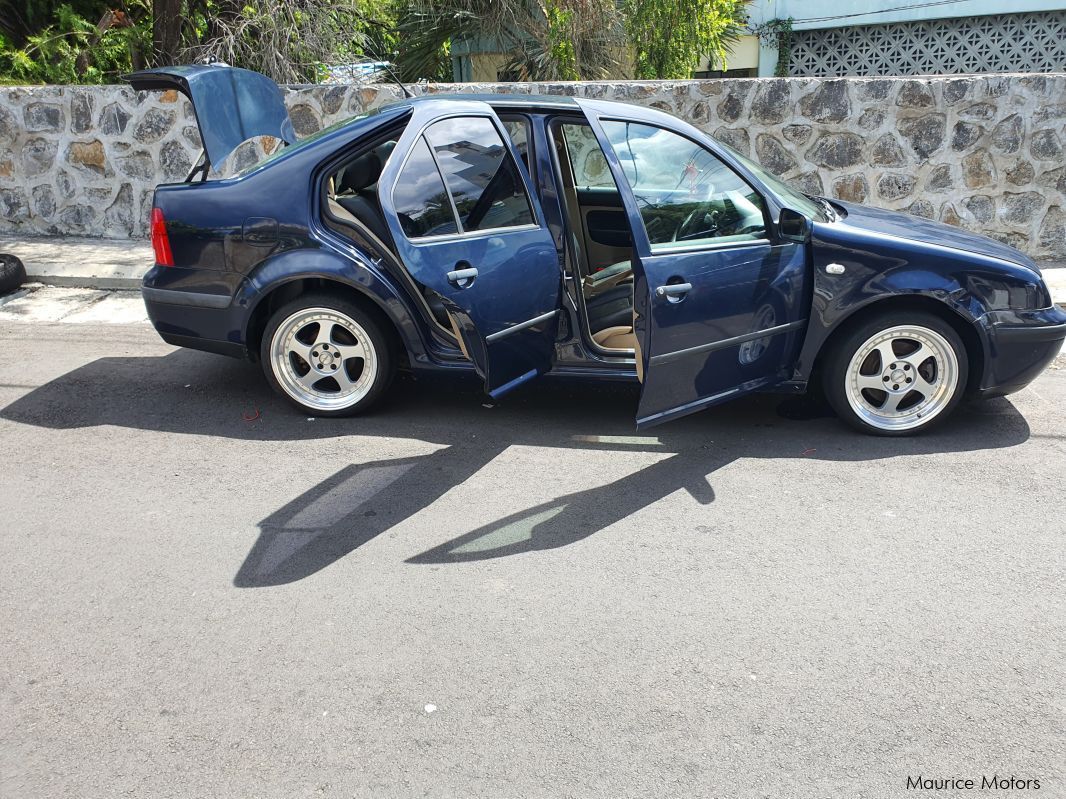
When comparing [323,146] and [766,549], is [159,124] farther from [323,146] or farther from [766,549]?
[766,549]

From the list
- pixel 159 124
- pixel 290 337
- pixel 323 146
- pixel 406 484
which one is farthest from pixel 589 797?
pixel 159 124

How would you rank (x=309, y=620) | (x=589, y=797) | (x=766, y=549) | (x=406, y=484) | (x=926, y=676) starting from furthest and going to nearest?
1. (x=406, y=484)
2. (x=766, y=549)
3. (x=309, y=620)
4. (x=926, y=676)
5. (x=589, y=797)

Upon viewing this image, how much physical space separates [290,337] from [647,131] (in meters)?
2.20

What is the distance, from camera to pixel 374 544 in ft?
13.5

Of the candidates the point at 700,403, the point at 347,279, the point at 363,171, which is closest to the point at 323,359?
the point at 347,279

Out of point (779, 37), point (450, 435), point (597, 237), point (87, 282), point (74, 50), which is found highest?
point (74, 50)

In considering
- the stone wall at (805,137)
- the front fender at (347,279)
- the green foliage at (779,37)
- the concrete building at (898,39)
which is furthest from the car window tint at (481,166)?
the green foliage at (779,37)

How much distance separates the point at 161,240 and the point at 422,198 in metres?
1.53

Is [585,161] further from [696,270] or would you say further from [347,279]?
[347,279]

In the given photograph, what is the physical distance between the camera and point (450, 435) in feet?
17.3

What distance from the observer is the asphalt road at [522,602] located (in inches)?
115

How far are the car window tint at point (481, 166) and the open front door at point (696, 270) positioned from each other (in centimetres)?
49

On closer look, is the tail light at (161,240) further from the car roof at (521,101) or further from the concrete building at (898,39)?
the concrete building at (898,39)

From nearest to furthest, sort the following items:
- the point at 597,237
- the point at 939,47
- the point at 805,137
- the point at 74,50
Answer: the point at 597,237, the point at 805,137, the point at 74,50, the point at 939,47
